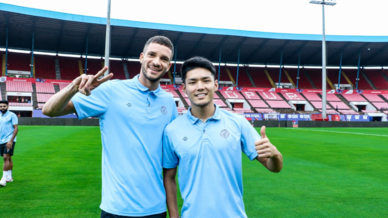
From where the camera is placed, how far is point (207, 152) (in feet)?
6.94

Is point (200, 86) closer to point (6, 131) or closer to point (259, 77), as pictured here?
point (6, 131)

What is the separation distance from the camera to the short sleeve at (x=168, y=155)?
2.30 metres

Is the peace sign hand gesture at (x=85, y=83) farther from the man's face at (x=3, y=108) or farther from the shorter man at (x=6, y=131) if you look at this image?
the man's face at (x=3, y=108)

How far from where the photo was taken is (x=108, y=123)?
2355 mm

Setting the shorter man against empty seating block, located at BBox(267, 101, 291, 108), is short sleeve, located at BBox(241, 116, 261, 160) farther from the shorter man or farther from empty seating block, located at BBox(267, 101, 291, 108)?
empty seating block, located at BBox(267, 101, 291, 108)

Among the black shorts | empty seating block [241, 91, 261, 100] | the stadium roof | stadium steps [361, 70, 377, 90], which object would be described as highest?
the stadium roof

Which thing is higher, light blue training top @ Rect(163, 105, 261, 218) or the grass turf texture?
light blue training top @ Rect(163, 105, 261, 218)

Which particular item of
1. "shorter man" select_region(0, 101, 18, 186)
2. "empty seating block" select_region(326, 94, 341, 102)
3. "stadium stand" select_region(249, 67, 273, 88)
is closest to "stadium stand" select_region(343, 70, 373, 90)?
"empty seating block" select_region(326, 94, 341, 102)

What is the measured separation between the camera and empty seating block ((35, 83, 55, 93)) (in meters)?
36.6

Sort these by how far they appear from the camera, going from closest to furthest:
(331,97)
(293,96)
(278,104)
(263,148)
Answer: (263,148), (278,104), (293,96), (331,97)

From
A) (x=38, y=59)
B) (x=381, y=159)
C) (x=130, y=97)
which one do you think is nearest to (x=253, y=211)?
(x=130, y=97)

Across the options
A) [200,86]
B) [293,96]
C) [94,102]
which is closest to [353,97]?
[293,96]

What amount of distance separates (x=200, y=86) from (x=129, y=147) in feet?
2.53

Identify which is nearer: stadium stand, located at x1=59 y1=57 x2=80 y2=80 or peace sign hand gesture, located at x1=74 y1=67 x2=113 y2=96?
peace sign hand gesture, located at x1=74 y1=67 x2=113 y2=96
